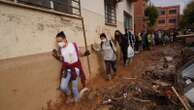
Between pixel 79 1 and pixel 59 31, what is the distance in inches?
63.8

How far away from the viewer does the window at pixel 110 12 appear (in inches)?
372

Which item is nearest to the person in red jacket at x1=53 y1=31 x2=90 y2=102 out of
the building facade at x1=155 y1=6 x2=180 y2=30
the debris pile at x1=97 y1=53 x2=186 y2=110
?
the debris pile at x1=97 y1=53 x2=186 y2=110

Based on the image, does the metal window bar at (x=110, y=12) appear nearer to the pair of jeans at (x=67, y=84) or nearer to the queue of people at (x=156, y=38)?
the pair of jeans at (x=67, y=84)

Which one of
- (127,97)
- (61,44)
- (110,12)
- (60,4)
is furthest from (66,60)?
(110,12)

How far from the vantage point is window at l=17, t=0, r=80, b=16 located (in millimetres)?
4299

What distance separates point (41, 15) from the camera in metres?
4.32

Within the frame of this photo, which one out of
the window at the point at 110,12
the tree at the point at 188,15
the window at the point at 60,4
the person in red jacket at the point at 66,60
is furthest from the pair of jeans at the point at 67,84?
the tree at the point at 188,15

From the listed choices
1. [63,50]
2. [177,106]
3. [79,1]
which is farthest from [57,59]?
[177,106]

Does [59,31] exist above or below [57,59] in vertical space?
above

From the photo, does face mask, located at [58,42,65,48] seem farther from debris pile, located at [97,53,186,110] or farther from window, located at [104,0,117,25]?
window, located at [104,0,117,25]

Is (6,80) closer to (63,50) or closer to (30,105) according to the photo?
(30,105)

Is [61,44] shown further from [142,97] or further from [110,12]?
[110,12]

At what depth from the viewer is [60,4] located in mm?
5449

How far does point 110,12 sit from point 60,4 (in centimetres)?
495
